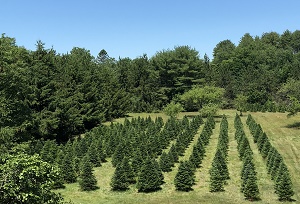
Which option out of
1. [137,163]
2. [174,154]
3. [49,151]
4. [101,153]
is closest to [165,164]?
[137,163]

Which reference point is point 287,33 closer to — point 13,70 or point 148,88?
point 148,88

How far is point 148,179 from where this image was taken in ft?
76.9

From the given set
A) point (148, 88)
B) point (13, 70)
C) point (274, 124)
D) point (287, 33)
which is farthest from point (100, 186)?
point (287, 33)

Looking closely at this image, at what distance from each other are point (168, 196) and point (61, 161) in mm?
10404

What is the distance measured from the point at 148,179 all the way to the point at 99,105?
30392 millimetres

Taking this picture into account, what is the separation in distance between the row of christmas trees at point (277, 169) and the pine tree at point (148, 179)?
796 centimetres

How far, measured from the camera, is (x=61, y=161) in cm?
2817

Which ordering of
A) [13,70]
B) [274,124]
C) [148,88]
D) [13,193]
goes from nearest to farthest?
[13,193]
[13,70]
[274,124]
[148,88]

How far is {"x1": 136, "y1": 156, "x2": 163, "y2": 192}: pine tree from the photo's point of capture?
2334cm

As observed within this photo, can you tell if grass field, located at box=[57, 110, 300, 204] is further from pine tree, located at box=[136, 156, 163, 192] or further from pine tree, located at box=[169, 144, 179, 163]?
pine tree, located at box=[169, 144, 179, 163]

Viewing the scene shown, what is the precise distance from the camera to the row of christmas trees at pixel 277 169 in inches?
838

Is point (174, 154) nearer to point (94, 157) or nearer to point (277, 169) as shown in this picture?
point (94, 157)

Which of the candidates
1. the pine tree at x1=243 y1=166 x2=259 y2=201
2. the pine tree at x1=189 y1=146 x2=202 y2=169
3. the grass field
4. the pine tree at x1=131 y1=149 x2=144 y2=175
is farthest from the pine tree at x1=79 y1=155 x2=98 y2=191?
the pine tree at x1=243 y1=166 x2=259 y2=201

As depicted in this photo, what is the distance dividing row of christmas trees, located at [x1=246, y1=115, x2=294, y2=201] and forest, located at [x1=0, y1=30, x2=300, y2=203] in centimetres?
171
